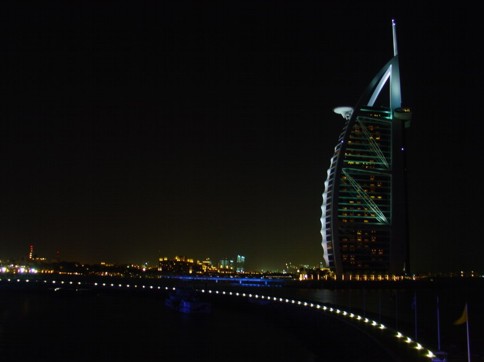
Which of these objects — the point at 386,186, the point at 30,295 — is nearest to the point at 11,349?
the point at 30,295

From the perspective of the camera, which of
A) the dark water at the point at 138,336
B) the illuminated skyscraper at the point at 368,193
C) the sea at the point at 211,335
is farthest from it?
the illuminated skyscraper at the point at 368,193

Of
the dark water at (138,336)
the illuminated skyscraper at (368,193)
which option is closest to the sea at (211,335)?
the dark water at (138,336)

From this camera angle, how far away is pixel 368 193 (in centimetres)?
13725

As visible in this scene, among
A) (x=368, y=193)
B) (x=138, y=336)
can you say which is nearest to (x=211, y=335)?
(x=138, y=336)

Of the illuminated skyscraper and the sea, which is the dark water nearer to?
the sea

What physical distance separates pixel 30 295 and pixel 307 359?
72535 millimetres

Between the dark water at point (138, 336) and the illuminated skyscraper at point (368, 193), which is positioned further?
the illuminated skyscraper at point (368, 193)

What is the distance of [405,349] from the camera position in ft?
90.2

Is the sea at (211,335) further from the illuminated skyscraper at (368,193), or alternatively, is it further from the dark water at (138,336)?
the illuminated skyscraper at (368,193)

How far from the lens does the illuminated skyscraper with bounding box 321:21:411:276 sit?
13012 cm

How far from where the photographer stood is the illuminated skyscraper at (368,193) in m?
130

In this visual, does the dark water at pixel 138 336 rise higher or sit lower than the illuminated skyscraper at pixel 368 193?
lower

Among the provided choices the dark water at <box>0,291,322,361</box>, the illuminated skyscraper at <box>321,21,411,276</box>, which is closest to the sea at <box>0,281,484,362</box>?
the dark water at <box>0,291,322,361</box>

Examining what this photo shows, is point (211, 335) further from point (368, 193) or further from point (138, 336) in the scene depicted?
point (368, 193)
